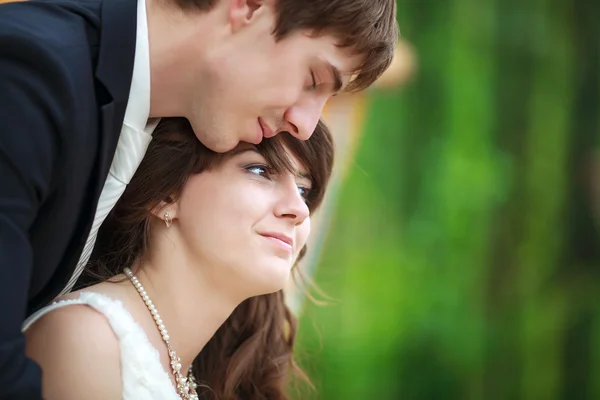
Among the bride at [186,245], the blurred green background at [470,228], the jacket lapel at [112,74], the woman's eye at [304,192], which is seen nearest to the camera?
the jacket lapel at [112,74]

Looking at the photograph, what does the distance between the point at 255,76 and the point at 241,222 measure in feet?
1.15

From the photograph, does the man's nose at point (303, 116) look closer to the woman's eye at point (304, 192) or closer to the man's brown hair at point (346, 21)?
the man's brown hair at point (346, 21)

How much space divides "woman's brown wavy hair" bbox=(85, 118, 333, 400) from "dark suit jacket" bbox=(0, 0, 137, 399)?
0.26m

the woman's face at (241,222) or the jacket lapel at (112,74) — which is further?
the woman's face at (241,222)

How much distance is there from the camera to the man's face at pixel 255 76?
161cm

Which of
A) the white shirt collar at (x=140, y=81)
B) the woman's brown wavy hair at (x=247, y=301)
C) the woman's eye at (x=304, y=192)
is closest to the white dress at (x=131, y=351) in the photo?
the woman's brown wavy hair at (x=247, y=301)

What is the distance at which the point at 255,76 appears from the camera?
5.29 ft

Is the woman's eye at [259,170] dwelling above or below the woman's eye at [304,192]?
above

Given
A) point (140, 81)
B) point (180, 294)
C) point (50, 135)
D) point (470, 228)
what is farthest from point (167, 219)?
point (470, 228)

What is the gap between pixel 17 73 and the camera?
1.38 m

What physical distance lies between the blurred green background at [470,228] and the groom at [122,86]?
76.9 inches

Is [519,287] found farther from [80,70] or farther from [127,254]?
[80,70]

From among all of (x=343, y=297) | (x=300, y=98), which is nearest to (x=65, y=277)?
(x=300, y=98)

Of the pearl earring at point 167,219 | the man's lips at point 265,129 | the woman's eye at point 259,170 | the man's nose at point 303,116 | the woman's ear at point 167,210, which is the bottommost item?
the pearl earring at point 167,219
